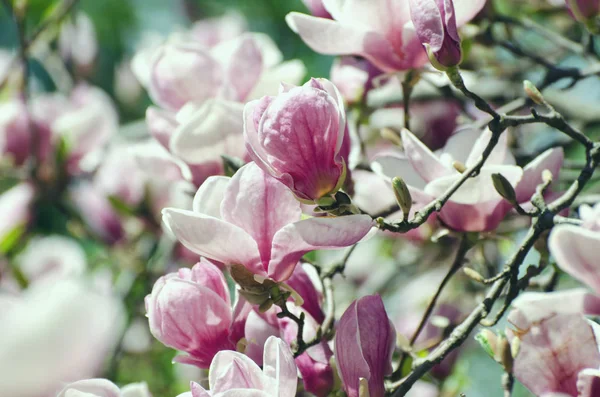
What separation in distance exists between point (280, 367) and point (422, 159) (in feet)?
0.83

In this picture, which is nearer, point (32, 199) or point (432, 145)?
point (432, 145)

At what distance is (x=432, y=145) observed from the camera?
1425 mm

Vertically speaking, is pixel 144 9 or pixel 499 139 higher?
pixel 499 139

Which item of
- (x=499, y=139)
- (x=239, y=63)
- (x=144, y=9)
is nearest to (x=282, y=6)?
(x=144, y=9)

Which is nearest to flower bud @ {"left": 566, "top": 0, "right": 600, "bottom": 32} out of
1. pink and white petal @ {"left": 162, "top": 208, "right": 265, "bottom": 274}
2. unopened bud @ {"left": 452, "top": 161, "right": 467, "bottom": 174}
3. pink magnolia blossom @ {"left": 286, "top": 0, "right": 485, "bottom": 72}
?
pink magnolia blossom @ {"left": 286, "top": 0, "right": 485, "bottom": 72}

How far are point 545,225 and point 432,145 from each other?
0.67m

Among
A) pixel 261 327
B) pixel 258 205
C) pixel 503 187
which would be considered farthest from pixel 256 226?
pixel 503 187

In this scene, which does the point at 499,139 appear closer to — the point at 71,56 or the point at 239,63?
the point at 239,63

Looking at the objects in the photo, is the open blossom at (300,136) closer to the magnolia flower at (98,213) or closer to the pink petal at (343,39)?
the pink petal at (343,39)

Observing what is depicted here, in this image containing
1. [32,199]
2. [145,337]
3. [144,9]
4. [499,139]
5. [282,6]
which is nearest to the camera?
[499,139]

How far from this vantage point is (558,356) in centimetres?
69

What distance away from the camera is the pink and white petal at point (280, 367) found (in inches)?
25.8

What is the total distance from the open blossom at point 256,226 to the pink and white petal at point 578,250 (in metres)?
0.15

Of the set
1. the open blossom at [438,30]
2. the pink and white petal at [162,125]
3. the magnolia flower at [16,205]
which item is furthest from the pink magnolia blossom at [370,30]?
the magnolia flower at [16,205]
